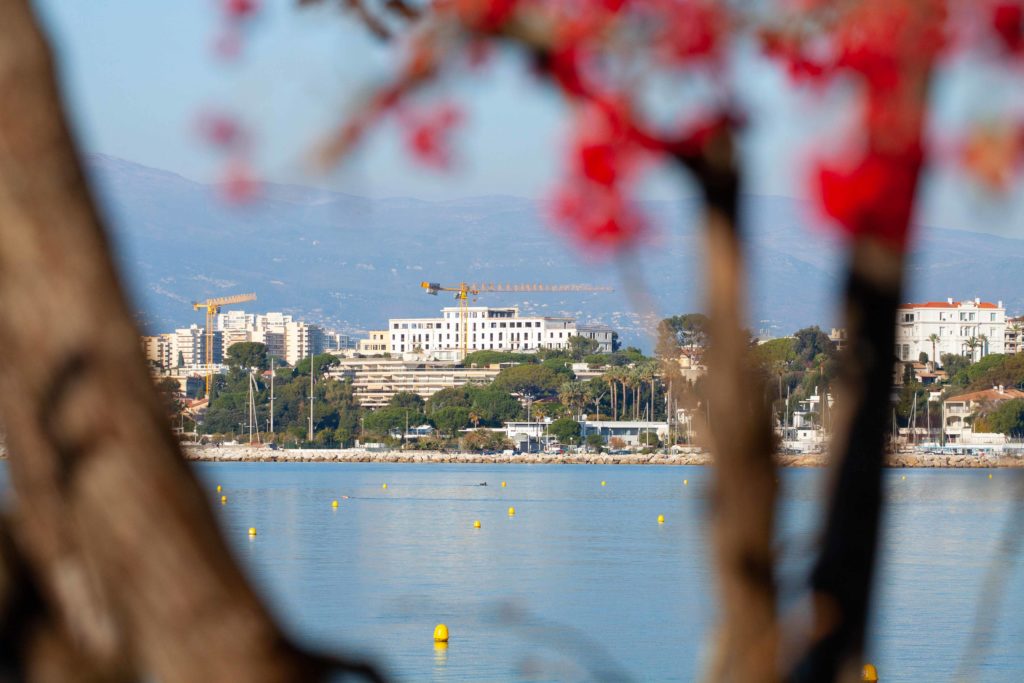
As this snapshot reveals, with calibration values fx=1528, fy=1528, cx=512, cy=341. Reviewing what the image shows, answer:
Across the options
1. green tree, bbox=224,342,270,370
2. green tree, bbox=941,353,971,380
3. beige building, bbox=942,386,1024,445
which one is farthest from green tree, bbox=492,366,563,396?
beige building, bbox=942,386,1024,445

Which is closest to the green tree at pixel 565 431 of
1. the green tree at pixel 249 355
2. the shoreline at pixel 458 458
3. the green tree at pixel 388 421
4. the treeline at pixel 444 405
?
the treeline at pixel 444 405

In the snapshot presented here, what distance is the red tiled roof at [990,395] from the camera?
496 ft

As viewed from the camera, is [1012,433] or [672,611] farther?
[1012,433]

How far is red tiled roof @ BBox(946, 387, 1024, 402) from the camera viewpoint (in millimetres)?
151250

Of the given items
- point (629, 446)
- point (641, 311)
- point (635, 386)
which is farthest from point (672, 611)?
point (635, 386)

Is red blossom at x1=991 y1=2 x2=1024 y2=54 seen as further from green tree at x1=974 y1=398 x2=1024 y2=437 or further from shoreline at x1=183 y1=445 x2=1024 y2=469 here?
green tree at x1=974 y1=398 x2=1024 y2=437

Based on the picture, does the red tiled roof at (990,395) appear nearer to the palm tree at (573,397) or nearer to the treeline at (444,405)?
the treeline at (444,405)

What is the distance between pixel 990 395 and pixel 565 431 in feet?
144

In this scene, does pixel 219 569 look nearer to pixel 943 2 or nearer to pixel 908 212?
pixel 908 212

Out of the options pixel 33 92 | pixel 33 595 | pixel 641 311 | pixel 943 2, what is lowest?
pixel 33 595

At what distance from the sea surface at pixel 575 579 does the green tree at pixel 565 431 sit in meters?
77.4

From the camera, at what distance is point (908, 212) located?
118 inches

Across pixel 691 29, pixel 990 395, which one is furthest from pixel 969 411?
pixel 691 29

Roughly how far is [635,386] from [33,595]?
17671 cm
